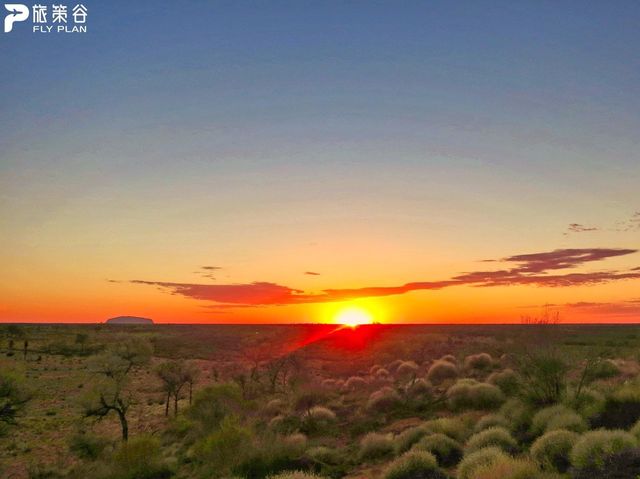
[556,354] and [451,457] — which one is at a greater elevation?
[556,354]

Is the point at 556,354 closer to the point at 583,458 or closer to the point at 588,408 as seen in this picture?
the point at 588,408

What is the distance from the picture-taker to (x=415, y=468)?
16.9 meters

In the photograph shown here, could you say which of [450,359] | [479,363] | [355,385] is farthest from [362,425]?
[450,359]

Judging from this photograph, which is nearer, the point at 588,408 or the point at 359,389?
the point at 588,408

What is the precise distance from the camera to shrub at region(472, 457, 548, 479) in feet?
41.5

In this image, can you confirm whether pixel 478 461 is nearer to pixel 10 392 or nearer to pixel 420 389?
pixel 420 389

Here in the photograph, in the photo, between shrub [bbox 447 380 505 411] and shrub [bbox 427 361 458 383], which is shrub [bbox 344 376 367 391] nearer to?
shrub [bbox 427 361 458 383]

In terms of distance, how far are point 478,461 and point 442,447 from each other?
4240mm

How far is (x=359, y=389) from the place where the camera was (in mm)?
40156

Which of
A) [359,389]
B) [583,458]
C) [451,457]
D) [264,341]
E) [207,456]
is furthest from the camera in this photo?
[264,341]

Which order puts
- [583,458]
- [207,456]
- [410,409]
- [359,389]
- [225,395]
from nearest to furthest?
[583,458], [207,456], [410,409], [225,395], [359,389]

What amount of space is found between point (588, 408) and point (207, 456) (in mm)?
17023

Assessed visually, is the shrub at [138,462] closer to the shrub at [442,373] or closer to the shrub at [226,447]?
the shrub at [226,447]

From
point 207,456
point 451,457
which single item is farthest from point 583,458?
point 207,456
